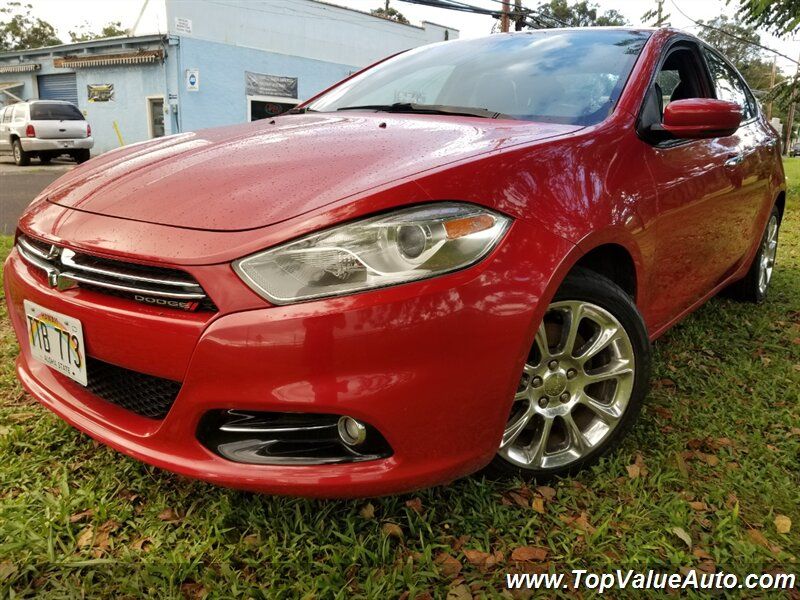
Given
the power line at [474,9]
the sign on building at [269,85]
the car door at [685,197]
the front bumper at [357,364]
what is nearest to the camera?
the front bumper at [357,364]

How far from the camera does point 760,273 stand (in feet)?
12.5

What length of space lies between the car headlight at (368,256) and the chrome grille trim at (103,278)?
0.14 m

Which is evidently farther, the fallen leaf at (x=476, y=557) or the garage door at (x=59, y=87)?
the garage door at (x=59, y=87)

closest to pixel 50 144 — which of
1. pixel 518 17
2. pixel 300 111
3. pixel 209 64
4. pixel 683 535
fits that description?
pixel 209 64

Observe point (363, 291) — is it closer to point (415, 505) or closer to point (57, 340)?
point (415, 505)

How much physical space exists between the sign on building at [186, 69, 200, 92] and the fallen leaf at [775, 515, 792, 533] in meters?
20.8

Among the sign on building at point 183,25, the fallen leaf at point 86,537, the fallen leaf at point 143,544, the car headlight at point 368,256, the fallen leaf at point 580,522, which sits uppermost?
the sign on building at point 183,25

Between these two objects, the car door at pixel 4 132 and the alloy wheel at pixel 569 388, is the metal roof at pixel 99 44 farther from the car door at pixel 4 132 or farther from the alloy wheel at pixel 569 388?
the alloy wheel at pixel 569 388

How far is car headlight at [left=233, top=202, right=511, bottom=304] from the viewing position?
1389 mm

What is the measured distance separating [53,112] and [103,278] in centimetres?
1726

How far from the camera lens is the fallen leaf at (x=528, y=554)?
1.69 meters

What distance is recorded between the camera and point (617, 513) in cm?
185

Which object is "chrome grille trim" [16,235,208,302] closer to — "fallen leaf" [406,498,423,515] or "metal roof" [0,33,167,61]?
"fallen leaf" [406,498,423,515]

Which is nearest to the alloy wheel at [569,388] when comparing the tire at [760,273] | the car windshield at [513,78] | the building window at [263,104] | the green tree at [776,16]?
the car windshield at [513,78]
